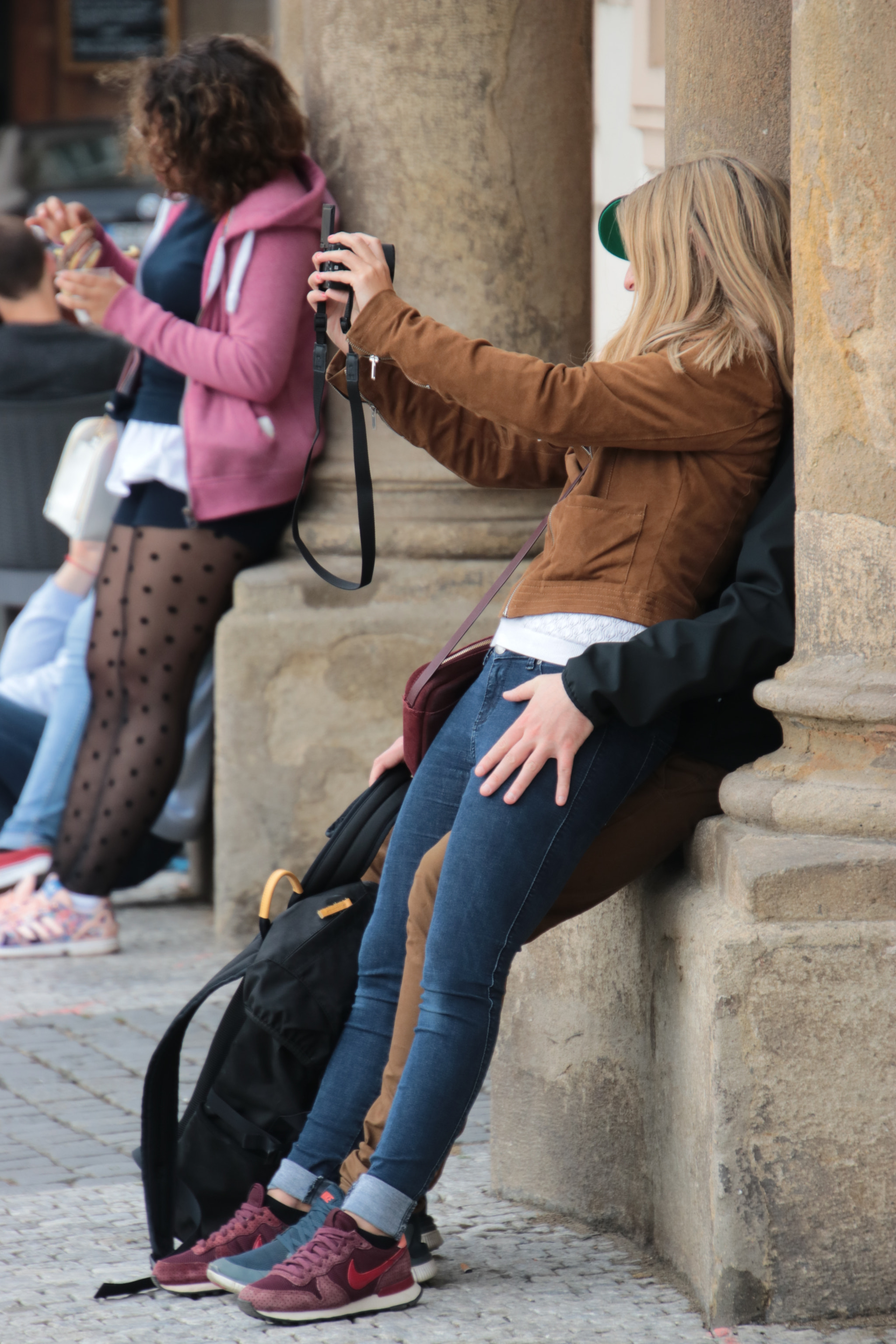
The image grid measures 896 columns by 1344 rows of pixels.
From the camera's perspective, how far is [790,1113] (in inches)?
102

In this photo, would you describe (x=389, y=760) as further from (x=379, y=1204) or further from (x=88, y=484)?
(x=88, y=484)

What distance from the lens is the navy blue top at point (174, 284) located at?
188 inches

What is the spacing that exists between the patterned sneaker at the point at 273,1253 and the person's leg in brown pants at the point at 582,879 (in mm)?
35

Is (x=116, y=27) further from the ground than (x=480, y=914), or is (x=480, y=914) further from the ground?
(x=116, y=27)

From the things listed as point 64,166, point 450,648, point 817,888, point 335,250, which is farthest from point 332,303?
point 64,166

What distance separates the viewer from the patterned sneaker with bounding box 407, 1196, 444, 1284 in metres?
2.82

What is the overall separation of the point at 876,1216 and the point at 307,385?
2829 millimetres

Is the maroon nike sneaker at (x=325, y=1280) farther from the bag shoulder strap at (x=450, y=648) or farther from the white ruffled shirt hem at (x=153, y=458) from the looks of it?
the white ruffled shirt hem at (x=153, y=458)

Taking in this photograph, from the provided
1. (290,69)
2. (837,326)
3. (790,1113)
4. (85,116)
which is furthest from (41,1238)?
(85,116)

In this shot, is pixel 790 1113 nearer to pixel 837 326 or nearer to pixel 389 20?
pixel 837 326

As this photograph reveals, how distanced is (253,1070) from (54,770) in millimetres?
2414

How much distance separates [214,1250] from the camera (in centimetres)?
284

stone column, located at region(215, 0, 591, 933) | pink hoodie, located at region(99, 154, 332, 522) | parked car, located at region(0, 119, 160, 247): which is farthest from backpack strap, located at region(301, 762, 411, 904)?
parked car, located at region(0, 119, 160, 247)

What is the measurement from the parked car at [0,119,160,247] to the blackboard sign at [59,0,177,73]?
331 cm
